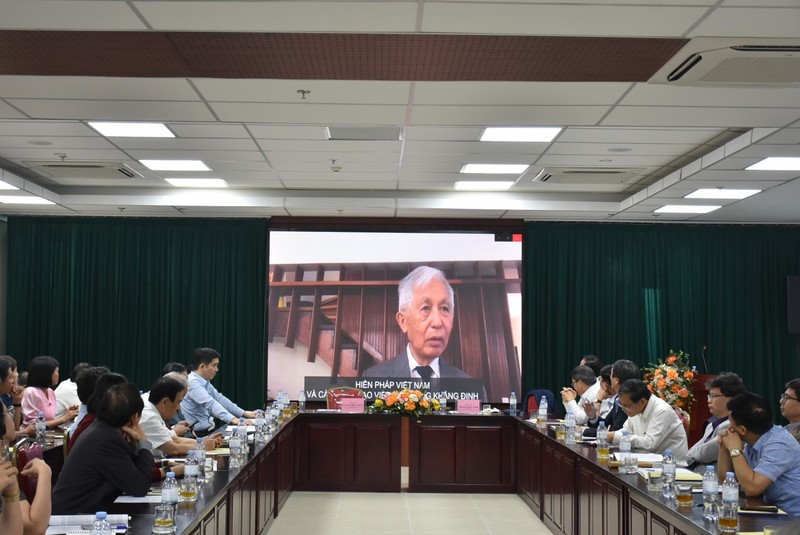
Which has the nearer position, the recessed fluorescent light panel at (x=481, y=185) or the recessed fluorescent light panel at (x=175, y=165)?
the recessed fluorescent light panel at (x=175, y=165)

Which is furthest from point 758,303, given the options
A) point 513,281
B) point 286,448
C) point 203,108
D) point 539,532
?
point 203,108

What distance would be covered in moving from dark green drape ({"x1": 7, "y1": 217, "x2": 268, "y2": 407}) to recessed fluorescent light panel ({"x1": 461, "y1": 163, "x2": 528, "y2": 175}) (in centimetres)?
397

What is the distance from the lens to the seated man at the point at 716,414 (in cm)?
569

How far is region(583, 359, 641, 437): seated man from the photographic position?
24.0 ft

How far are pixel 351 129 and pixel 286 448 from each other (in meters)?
3.21

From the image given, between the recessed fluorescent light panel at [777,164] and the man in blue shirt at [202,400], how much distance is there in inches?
209

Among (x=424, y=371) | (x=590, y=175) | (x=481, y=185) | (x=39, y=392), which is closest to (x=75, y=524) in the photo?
(x=39, y=392)

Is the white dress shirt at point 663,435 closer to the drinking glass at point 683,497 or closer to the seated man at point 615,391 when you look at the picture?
the seated man at point 615,391

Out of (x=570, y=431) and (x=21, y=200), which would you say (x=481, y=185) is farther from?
(x=21, y=200)

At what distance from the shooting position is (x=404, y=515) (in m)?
8.26

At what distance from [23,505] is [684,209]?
9.18m

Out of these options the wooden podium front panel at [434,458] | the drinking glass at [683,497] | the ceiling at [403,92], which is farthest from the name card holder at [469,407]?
the drinking glass at [683,497]

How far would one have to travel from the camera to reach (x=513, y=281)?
12.2 meters

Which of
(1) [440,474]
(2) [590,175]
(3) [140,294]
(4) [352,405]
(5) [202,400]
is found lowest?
(1) [440,474]
